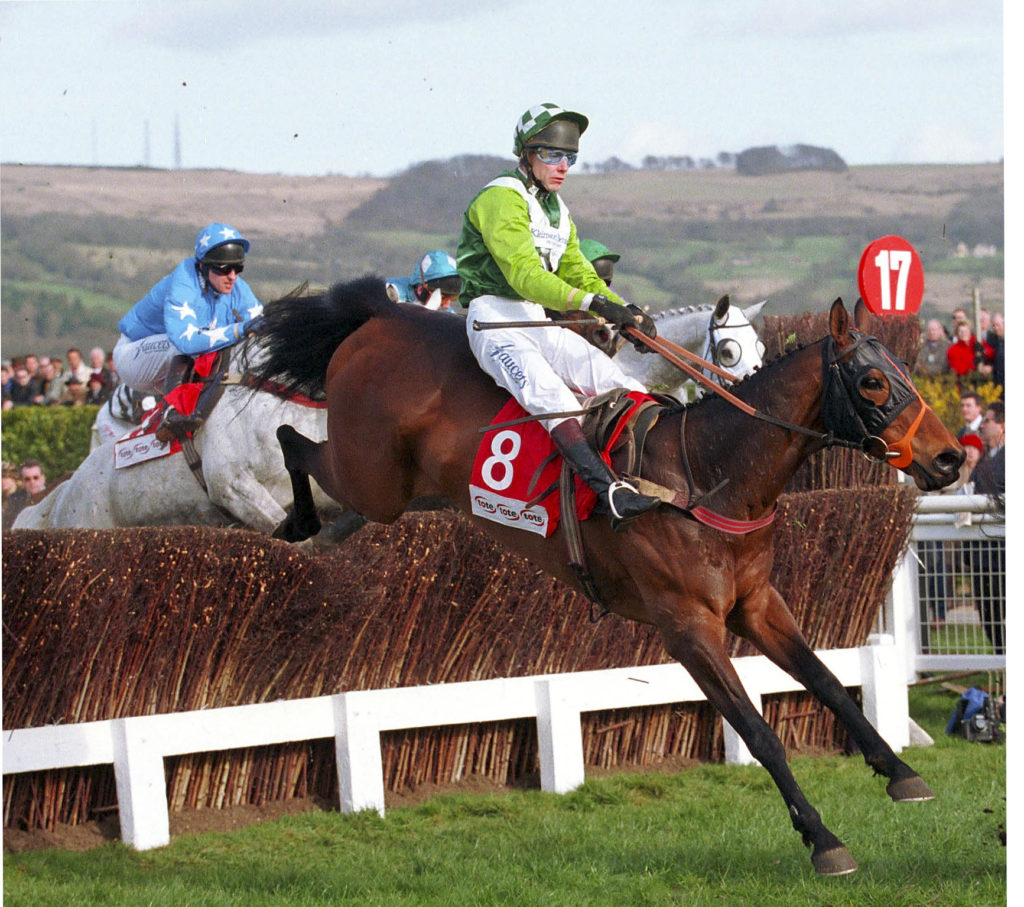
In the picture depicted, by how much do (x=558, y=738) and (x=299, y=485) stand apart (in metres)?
1.78

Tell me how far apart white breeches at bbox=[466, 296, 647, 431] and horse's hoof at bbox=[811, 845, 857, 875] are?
5.38 ft

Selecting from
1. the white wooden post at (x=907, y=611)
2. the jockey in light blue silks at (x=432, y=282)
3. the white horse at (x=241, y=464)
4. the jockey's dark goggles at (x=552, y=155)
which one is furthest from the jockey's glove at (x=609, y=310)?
the white wooden post at (x=907, y=611)

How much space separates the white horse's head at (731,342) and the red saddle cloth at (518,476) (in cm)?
272

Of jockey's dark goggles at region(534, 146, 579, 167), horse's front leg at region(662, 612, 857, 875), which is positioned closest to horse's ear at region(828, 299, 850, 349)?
horse's front leg at region(662, 612, 857, 875)

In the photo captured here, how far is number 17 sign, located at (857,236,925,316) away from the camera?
8383 mm

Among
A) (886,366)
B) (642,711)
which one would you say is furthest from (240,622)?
(886,366)

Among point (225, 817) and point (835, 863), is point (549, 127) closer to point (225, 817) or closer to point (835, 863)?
point (835, 863)

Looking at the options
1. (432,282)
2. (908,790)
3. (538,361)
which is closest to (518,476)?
(538,361)

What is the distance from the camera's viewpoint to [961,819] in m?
5.79

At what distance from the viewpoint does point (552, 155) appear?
520 cm

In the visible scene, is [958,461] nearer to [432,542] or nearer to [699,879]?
[699,879]

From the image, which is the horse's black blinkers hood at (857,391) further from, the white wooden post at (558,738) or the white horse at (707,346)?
the white horse at (707,346)

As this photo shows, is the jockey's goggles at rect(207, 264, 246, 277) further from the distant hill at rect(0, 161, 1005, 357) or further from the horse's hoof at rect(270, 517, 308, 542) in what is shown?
the distant hill at rect(0, 161, 1005, 357)

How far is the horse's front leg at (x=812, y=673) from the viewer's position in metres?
4.63
